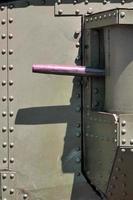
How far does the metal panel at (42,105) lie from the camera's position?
12.0 feet

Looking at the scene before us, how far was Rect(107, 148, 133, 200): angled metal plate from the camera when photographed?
3.31m

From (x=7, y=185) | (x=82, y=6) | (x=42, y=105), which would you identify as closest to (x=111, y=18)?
(x=82, y=6)

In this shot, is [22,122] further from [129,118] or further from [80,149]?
[129,118]

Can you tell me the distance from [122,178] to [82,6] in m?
1.19

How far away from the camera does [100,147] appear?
3.49 meters

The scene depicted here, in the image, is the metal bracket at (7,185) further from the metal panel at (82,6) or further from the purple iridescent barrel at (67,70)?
the metal panel at (82,6)

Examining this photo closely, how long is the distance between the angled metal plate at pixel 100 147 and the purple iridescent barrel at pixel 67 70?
270 millimetres

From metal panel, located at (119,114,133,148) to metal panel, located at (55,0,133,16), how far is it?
86 centimetres

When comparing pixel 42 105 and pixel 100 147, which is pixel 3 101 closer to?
pixel 42 105

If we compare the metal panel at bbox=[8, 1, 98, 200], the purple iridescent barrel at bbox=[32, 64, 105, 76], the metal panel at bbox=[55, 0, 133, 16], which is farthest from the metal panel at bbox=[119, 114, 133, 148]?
the metal panel at bbox=[55, 0, 133, 16]

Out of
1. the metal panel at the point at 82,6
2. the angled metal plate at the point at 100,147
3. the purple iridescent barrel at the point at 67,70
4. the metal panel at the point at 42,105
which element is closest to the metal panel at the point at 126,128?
the angled metal plate at the point at 100,147

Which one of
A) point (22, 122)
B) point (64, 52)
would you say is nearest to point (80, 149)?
point (22, 122)

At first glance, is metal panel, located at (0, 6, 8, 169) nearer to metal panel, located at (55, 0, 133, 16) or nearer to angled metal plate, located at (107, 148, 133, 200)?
metal panel, located at (55, 0, 133, 16)

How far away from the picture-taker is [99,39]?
3594 millimetres
